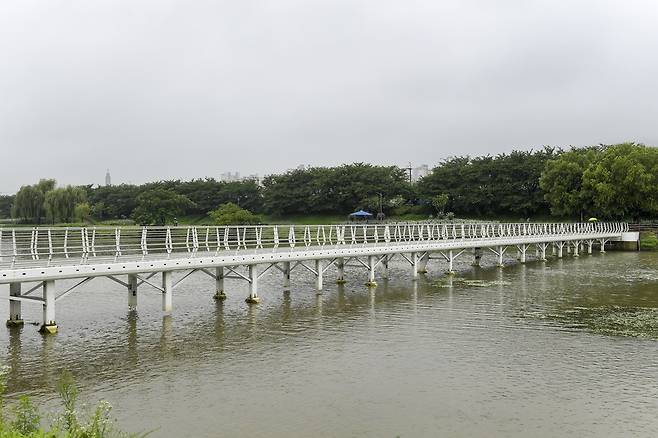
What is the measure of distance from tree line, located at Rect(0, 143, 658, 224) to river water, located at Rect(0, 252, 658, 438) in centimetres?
4682

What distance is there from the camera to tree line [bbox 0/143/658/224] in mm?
71750

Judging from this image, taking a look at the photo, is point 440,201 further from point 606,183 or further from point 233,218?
point 233,218

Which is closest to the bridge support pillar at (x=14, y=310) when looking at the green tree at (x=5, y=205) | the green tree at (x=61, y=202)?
the green tree at (x=61, y=202)

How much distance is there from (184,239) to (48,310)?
645 inches

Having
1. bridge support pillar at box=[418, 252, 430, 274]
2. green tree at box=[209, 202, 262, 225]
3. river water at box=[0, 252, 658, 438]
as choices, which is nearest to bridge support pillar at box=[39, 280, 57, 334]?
river water at box=[0, 252, 658, 438]

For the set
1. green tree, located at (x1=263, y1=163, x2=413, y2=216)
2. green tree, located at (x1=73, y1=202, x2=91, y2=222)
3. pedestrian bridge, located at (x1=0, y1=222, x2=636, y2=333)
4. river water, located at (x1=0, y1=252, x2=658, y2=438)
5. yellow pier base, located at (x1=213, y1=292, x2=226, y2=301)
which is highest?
green tree, located at (x1=263, y1=163, x2=413, y2=216)

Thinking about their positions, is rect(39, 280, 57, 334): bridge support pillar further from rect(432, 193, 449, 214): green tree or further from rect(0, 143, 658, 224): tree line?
rect(432, 193, 449, 214): green tree

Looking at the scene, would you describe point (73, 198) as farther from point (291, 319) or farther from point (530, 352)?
point (530, 352)

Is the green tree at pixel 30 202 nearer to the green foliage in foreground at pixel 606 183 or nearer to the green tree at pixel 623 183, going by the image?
the green foliage in foreground at pixel 606 183

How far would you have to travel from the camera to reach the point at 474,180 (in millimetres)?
90875

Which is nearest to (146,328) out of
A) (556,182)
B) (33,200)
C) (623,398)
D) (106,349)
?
(106,349)

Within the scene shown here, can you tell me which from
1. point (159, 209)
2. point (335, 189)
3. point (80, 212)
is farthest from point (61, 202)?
point (335, 189)

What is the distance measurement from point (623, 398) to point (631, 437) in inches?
90.7

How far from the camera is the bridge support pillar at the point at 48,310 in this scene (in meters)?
19.4
